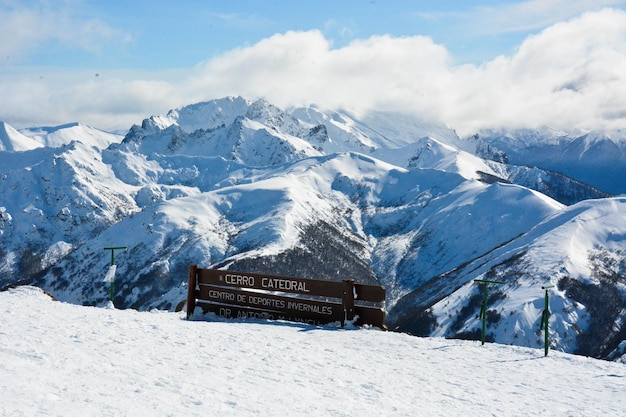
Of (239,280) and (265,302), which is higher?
(239,280)

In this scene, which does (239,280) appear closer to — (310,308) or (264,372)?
(310,308)

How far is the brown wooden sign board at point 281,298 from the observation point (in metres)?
26.4

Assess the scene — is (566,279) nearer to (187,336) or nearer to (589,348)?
(589,348)

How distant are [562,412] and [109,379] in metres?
11.2

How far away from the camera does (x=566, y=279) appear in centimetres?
19438

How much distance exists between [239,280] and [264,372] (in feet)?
36.5

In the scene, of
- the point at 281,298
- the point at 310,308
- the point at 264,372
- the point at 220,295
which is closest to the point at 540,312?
the point at 310,308

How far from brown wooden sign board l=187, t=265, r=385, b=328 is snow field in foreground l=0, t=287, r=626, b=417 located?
61.2 inches

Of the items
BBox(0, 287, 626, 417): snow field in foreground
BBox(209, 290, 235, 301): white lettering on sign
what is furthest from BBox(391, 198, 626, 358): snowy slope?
BBox(0, 287, 626, 417): snow field in foreground

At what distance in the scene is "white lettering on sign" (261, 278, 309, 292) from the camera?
88.8ft

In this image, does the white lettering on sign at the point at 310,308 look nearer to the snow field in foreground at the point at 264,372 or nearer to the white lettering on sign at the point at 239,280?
the snow field in foreground at the point at 264,372

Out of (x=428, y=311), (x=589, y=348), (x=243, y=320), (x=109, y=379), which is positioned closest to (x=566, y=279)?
(x=589, y=348)

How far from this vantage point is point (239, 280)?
2841cm

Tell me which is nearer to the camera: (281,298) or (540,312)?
(281,298)
